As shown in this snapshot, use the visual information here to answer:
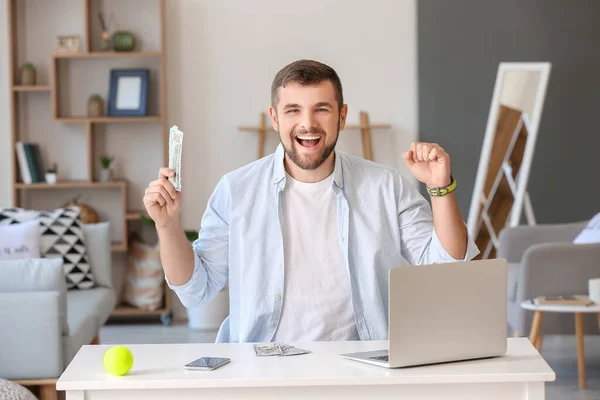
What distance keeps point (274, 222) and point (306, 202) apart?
0.34ft

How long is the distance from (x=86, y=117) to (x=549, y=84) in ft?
9.92

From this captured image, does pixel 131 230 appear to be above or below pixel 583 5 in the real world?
below

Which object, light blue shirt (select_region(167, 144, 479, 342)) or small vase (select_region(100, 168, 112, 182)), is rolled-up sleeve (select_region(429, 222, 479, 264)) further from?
small vase (select_region(100, 168, 112, 182))

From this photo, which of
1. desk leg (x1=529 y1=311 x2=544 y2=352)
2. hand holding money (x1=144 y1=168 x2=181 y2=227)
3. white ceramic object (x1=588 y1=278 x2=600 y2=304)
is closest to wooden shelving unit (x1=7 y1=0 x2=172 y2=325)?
desk leg (x1=529 y1=311 x2=544 y2=352)

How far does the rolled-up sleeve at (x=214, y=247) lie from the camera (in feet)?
8.10

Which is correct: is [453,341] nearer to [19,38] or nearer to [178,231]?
[178,231]

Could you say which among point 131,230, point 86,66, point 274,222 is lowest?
point 131,230

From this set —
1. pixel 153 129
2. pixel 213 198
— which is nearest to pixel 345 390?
pixel 213 198

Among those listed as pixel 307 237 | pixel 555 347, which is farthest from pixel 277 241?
pixel 555 347

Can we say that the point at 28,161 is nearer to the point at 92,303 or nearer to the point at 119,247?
the point at 119,247

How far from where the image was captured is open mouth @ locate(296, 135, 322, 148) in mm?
2389

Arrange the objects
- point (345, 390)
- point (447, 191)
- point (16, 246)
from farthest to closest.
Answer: point (16, 246), point (447, 191), point (345, 390)

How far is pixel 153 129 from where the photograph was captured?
6.16 metres

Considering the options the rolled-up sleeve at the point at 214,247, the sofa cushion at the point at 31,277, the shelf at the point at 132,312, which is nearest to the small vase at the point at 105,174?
the shelf at the point at 132,312
